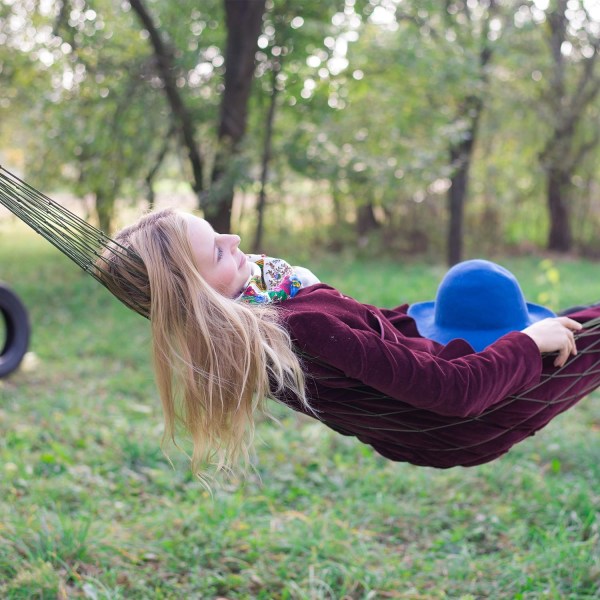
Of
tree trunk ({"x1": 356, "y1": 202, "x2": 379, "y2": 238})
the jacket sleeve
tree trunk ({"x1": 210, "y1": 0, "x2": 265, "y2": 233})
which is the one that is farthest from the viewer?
tree trunk ({"x1": 356, "y1": 202, "x2": 379, "y2": 238})

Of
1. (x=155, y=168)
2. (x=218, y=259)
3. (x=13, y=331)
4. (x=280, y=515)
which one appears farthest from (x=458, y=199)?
(x=218, y=259)

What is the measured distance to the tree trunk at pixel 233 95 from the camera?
665 cm

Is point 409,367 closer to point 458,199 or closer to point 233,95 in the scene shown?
point 233,95

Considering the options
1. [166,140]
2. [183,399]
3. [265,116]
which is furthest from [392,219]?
[183,399]

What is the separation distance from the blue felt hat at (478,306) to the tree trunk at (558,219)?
9.76 meters

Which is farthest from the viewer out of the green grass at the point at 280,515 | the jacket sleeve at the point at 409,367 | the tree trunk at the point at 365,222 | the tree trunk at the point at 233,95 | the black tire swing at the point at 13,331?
the tree trunk at the point at 365,222

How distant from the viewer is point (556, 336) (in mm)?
1992

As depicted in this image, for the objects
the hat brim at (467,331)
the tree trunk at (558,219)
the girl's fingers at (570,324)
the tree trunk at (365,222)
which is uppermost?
the tree trunk at (558,219)

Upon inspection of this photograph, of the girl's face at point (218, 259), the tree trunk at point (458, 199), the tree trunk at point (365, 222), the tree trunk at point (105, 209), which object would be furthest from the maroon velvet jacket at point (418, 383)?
the tree trunk at point (365, 222)

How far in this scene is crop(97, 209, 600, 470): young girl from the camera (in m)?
1.77

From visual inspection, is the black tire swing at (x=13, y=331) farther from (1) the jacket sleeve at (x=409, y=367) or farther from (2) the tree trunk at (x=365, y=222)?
(2) the tree trunk at (x=365, y=222)

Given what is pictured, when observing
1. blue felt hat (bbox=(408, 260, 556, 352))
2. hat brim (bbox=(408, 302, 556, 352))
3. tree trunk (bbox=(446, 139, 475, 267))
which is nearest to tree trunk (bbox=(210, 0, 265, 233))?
tree trunk (bbox=(446, 139, 475, 267))

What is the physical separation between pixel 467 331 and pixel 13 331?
337 cm

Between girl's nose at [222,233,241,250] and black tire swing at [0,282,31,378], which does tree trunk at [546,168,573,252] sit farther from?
girl's nose at [222,233,241,250]
